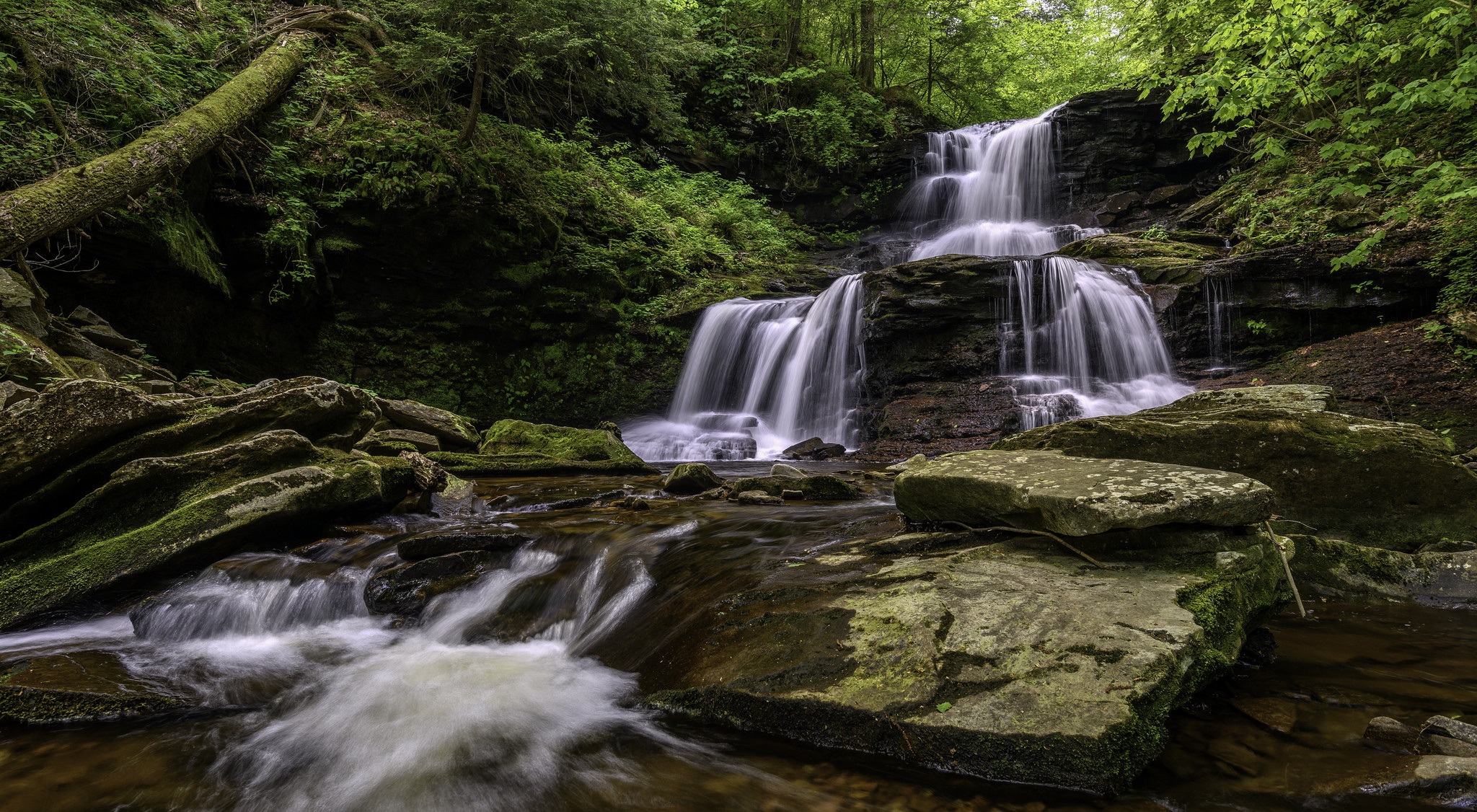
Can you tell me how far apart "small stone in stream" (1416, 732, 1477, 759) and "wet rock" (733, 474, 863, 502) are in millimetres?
4199

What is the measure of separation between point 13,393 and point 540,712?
15.9ft

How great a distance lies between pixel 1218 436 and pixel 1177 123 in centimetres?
1724

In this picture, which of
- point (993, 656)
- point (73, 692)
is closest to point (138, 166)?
point (73, 692)

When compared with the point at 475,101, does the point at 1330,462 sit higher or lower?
lower

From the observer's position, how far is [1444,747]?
1.79m

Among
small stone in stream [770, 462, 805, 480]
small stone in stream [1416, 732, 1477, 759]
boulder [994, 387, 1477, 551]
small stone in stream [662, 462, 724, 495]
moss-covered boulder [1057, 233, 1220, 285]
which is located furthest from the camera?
moss-covered boulder [1057, 233, 1220, 285]

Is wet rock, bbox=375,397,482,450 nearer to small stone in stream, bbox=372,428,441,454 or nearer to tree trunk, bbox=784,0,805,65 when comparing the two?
small stone in stream, bbox=372,428,441,454

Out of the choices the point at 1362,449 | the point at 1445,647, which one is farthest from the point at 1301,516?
the point at 1445,647

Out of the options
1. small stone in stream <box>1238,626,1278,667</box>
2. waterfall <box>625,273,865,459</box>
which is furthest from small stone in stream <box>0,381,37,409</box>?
waterfall <box>625,273,865,459</box>

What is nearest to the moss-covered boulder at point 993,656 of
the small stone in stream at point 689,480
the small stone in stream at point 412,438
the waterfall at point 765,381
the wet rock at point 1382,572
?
the wet rock at point 1382,572

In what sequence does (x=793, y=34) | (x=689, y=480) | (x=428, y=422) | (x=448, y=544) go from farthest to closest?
(x=793, y=34) → (x=428, y=422) → (x=689, y=480) → (x=448, y=544)

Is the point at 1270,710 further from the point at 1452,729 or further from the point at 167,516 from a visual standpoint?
the point at 167,516

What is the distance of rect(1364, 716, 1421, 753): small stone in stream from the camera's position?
188 centimetres

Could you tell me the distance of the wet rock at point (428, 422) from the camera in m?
8.45
